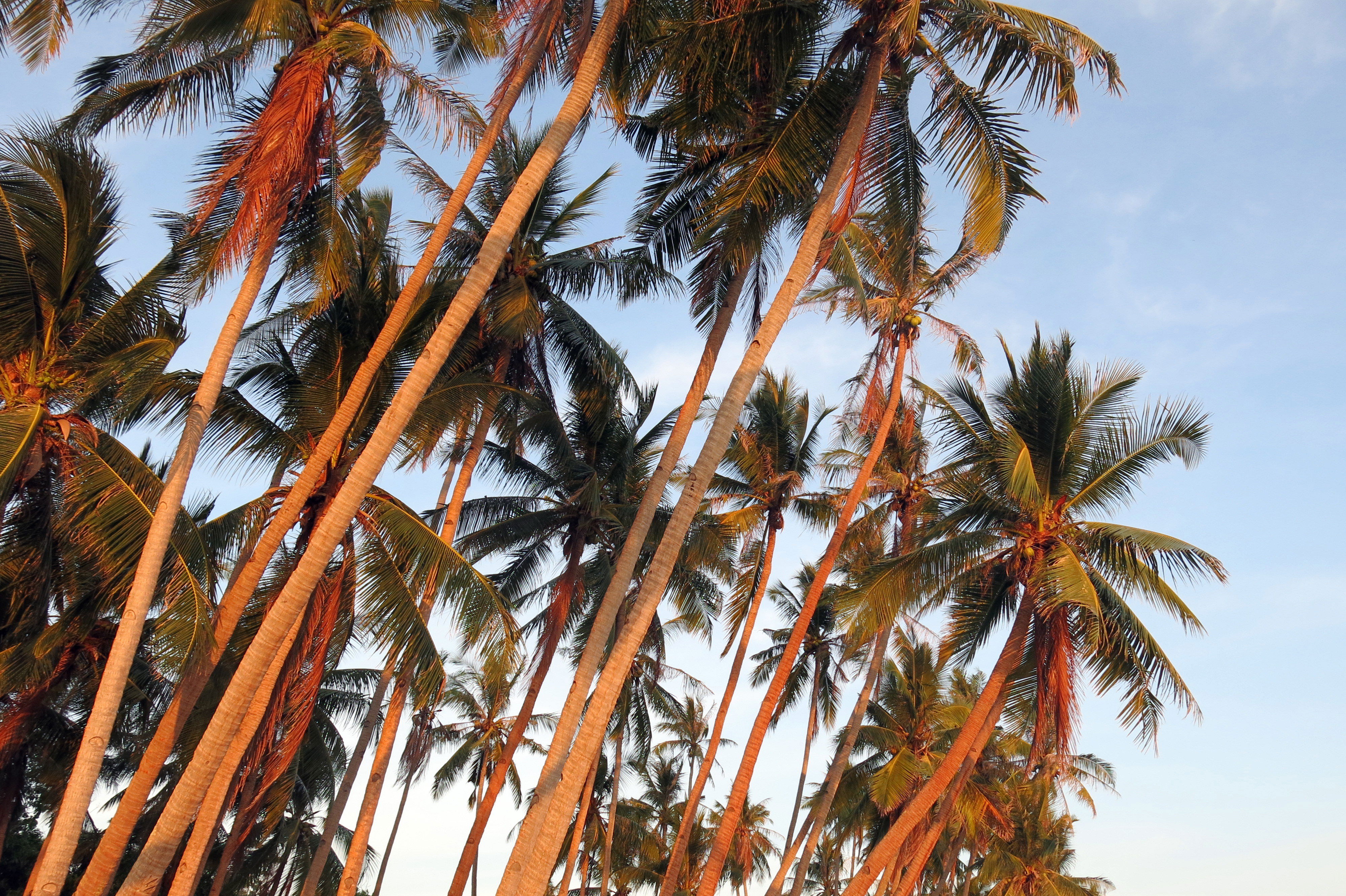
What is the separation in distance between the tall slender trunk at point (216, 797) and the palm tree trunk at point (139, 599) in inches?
64.4

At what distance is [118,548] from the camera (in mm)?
11594

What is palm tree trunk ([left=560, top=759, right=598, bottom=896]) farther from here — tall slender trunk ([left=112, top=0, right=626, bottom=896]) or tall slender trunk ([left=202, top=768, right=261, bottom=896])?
tall slender trunk ([left=112, top=0, right=626, bottom=896])

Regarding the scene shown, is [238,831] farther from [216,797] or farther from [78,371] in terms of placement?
[78,371]

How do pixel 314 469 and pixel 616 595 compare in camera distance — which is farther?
pixel 314 469

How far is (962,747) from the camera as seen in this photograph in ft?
51.2

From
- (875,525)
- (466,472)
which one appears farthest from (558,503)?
(875,525)

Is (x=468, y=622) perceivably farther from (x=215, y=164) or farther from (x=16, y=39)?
(x=16, y=39)

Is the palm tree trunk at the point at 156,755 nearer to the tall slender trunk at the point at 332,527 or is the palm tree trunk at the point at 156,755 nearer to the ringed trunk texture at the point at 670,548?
the tall slender trunk at the point at 332,527

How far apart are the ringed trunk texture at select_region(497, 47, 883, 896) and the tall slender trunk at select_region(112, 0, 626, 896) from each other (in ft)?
9.43

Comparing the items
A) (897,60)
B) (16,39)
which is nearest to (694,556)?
(897,60)

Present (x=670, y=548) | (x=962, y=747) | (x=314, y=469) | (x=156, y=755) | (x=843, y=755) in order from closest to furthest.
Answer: (x=670, y=548) < (x=156, y=755) < (x=314, y=469) < (x=962, y=747) < (x=843, y=755)

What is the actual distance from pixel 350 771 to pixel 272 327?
25.1ft

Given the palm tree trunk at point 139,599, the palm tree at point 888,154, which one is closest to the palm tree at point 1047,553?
the palm tree at point 888,154

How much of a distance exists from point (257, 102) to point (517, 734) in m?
11.3
